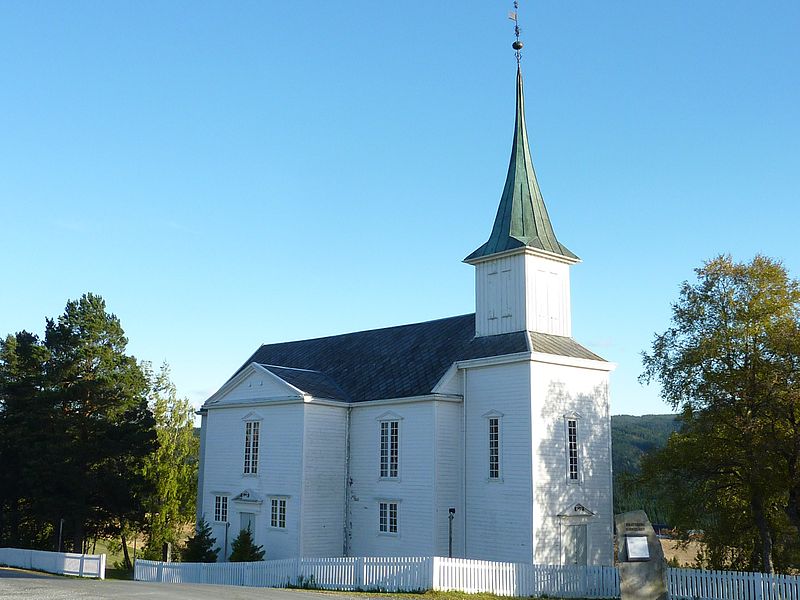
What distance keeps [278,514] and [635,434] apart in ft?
408

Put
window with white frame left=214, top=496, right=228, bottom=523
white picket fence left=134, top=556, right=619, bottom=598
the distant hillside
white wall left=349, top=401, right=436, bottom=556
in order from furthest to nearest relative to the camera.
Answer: the distant hillside < window with white frame left=214, top=496, right=228, bottom=523 < white wall left=349, top=401, right=436, bottom=556 < white picket fence left=134, top=556, right=619, bottom=598

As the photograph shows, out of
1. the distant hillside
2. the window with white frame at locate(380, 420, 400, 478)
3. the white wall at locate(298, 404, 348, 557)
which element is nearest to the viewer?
the window with white frame at locate(380, 420, 400, 478)

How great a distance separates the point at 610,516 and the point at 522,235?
35.2 feet

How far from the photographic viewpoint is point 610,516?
29.2 metres

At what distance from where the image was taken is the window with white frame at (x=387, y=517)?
1197 inches

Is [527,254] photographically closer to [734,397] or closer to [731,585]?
[734,397]

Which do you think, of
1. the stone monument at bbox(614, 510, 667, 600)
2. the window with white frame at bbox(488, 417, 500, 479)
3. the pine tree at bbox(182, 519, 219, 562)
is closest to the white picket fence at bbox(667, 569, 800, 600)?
the window with white frame at bbox(488, 417, 500, 479)

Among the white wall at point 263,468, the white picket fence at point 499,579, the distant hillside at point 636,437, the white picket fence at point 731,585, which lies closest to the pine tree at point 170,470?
the white wall at point 263,468

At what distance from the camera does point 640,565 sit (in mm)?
15500

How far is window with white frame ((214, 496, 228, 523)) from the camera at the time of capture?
34.9m

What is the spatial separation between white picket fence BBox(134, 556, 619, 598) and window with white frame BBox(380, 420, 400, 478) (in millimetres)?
5465

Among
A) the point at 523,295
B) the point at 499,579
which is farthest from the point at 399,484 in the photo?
the point at 523,295

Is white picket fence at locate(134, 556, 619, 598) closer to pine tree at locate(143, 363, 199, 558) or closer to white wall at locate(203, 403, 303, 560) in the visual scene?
white wall at locate(203, 403, 303, 560)

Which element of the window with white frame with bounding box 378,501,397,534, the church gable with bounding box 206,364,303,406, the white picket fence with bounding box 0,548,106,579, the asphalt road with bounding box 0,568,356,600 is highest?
the church gable with bounding box 206,364,303,406
